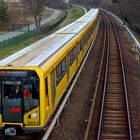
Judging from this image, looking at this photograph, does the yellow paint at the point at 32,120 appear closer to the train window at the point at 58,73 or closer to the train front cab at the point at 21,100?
the train front cab at the point at 21,100

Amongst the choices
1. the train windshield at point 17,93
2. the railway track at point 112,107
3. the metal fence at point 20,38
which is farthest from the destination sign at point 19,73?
the metal fence at point 20,38

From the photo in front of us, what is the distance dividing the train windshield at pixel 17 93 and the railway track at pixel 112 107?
2394 mm

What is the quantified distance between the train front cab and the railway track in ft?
6.99

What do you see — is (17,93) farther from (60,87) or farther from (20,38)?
(20,38)

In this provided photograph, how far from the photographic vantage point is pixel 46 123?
13.1m

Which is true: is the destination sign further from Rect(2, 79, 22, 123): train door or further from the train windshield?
Rect(2, 79, 22, 123): train door

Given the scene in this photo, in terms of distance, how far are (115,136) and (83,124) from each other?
1.73 m

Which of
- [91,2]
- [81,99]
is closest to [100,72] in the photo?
[81,99]

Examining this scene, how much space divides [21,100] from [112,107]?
6.62 m

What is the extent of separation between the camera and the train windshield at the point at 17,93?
12.5 metres

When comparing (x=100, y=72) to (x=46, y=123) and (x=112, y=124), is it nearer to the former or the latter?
(x=112, y=124)

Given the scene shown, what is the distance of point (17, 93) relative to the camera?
1257 cm

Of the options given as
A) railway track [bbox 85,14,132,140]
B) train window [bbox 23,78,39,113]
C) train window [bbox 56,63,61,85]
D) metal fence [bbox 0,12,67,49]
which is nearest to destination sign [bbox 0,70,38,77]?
train window [bbox 23,78,39,113]

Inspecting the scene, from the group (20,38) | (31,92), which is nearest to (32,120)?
(31,92)
